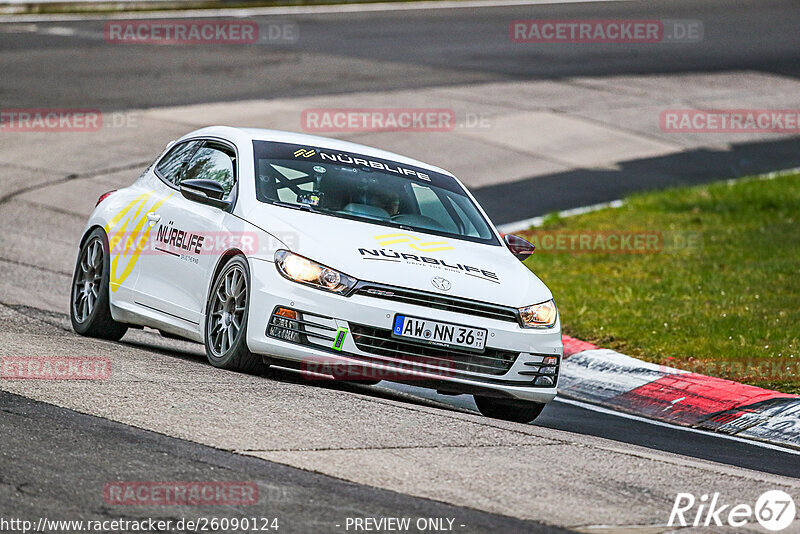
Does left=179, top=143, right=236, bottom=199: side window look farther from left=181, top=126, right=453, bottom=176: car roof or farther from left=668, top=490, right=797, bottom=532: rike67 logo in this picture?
left=668, top=490, right=797, bottom=532: rike67 logo

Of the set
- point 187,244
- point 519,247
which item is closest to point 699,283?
point 519,247

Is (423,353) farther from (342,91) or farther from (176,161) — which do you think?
(342,91)

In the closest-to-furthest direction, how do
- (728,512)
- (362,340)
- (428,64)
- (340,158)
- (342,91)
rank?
(728,512)
(362,340)
(340,158)
(342,91)
(428,64)

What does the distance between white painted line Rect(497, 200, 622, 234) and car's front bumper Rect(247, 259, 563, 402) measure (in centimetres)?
788

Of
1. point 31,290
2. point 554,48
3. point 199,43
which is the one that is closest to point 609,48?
point 554,48

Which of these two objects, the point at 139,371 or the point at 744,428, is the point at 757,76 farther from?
the point at 139,371

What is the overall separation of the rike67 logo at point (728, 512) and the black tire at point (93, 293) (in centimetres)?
505

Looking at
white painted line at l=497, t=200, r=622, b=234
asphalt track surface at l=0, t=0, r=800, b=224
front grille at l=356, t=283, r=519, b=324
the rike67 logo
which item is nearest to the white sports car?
front grille at l=356, t=283, r=519, b=324

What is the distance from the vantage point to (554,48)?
3009cm

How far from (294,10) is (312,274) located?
90.5ft

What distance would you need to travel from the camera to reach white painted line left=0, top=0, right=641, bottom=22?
105 ft

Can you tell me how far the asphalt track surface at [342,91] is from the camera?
5734 mm

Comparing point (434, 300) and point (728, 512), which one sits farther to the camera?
point (434, 300)

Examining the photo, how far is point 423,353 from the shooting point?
7.95m
